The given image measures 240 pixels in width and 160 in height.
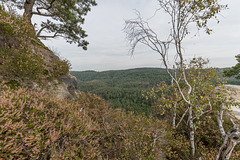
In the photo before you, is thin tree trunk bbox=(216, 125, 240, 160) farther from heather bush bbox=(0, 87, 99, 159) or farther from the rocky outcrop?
the rocky outcrop

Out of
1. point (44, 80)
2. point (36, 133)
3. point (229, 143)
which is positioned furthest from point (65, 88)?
point (229, 143)

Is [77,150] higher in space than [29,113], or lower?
lower

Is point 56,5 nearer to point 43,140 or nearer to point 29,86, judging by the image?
point 29,86

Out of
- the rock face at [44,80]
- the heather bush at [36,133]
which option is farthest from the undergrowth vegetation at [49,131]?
the rock face at [44,80]

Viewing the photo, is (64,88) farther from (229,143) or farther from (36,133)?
(229,143)

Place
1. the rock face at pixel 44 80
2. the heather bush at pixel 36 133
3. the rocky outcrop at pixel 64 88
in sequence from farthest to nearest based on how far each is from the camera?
the rocky outcrop at pixel 64 88, the rock face at pixel 44 80, the heather bush at pixel 36 133

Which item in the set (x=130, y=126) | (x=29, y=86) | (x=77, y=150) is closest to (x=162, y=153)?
(x=130, y=126)

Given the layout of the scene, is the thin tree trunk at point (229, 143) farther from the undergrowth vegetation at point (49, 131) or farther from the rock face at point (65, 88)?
the rock face at point (65, 88)

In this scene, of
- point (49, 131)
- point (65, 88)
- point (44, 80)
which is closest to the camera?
point (49, 131)

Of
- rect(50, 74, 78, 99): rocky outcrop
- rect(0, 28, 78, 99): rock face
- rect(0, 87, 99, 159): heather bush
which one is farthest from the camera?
rect(50, 74, 78, 99): rocky outcrop

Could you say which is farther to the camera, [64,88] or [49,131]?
[64,88]

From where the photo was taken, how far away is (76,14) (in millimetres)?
10703

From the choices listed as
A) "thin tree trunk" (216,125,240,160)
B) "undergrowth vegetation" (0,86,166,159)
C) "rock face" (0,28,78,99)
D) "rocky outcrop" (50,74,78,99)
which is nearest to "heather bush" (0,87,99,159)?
"undergrowth vegetation" (0,86,166,159)

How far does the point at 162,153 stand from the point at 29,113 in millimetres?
7578
